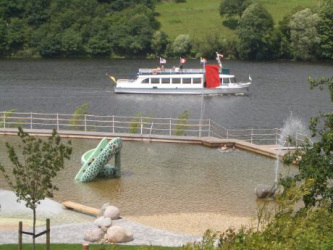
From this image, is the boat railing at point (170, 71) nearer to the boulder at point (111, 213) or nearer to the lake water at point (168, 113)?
the lake water at point (168, 113)

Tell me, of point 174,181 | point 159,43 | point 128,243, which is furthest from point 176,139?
point 159,43

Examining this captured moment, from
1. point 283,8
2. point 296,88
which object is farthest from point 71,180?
point 283,8

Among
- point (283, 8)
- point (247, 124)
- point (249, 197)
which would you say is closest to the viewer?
point (249, 197)

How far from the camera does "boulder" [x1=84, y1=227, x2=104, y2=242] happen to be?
2061cm

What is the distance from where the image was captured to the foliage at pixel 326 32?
106625mm

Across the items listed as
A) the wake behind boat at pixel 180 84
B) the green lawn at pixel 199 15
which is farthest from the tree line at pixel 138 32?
the wake behind boat at pixel 180 84

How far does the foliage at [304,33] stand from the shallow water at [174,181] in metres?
75.5

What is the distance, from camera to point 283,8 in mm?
123312

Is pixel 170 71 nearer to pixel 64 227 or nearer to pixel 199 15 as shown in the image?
pixel 199 15

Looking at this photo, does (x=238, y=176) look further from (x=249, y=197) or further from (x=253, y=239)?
(x=253, y=239)

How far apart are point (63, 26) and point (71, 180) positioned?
335 feet

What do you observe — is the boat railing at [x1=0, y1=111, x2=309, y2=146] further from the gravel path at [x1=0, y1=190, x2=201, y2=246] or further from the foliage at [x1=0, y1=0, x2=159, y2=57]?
the foliage at [x1=0, y1=0, x2=159, y2=57]

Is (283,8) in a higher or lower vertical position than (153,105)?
higher

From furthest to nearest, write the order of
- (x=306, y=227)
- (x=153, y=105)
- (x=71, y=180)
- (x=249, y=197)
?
(x=153, y=105) → (x=71, y=180) → (x=249, y=197) → (x=306, y=227)
